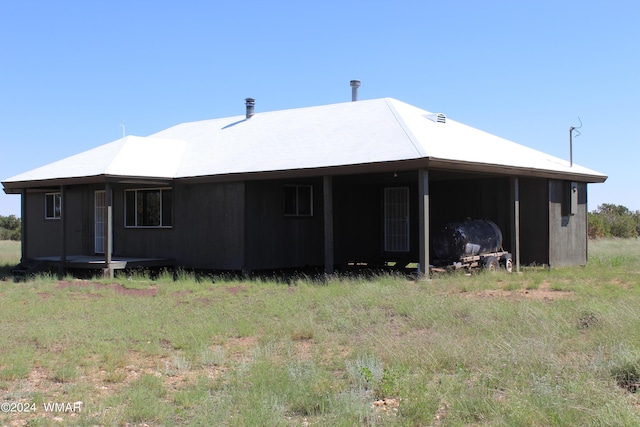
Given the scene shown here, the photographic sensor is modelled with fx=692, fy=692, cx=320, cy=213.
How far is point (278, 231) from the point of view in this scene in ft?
63.2

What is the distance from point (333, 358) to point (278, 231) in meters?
11.1

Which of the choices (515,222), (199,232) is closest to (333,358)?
(515,222)

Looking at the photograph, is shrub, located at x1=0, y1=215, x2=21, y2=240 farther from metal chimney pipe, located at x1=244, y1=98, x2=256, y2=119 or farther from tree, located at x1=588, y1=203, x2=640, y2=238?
tree, located at x1=588, y1=203, x2=640, y2=238

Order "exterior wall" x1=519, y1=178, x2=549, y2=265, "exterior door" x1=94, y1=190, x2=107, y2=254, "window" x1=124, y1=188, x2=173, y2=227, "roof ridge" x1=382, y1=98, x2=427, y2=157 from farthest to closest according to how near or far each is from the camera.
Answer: "exterior door" x1=94, y1=190, x2=107, y2=254 < "window" x1=124, y1=188, x2=173, y2=227 < "exterior wall" x1=519, y1=178, x2=549, y2=265 < "roof ridge" x1=382, y1=98, x2=427, y2=157

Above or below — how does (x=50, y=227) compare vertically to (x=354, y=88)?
below

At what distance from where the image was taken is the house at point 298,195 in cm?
1769

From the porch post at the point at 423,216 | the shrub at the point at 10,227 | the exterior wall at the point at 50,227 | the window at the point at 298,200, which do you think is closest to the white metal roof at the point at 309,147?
the porch post at the point at 423,216

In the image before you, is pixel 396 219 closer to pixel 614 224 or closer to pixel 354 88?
pixel 354 88

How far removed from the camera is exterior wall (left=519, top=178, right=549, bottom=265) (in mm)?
18812

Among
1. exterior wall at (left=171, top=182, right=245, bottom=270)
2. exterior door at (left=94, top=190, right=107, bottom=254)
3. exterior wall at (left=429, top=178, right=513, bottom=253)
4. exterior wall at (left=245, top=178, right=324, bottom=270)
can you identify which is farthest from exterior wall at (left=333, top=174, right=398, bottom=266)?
exterior door at (left=94, top=190, right=107, bottom=254)

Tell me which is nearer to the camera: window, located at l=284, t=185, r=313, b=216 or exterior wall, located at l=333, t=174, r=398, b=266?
window, located at l=284, t=185, r=313, b=216

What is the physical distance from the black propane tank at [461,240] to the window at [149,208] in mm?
7855

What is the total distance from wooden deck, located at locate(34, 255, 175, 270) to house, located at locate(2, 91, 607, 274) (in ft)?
0.20

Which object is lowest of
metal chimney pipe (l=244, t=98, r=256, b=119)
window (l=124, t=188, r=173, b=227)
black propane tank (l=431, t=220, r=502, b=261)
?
black propane tank (l=431, t=220, r=502, b=261)
